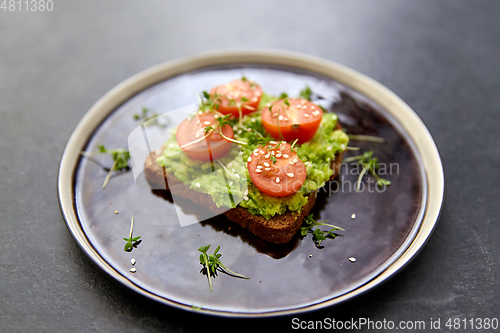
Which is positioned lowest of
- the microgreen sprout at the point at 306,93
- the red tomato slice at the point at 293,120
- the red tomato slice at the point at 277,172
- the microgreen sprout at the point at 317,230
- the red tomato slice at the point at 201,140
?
the microgreen sprout at the point at 317,230

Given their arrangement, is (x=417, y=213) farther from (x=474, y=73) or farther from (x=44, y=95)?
(x=44, y=95)

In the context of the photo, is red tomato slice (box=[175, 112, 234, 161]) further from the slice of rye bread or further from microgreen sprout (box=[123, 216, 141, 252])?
microgreen sprout (box=[123, 216, 141, 252])

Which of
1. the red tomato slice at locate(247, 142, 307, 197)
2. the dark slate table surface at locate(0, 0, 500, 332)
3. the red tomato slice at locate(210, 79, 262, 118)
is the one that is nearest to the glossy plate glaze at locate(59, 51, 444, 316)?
the dark slate table surface at locate(0, 0, 500, 332)

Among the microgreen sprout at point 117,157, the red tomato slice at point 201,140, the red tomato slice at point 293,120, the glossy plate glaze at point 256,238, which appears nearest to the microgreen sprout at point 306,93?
the glossy plate glaze at point 256,238

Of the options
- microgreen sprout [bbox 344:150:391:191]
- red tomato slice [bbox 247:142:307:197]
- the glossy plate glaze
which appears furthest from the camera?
microgreen sprout [bbox 344:150:391:191]

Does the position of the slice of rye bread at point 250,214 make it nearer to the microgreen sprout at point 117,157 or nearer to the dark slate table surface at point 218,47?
the microgreen sprout at point 117,157

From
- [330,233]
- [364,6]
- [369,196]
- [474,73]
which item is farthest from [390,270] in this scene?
[364,6]

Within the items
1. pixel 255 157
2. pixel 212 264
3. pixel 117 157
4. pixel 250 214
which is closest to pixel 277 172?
pixel 255 157
